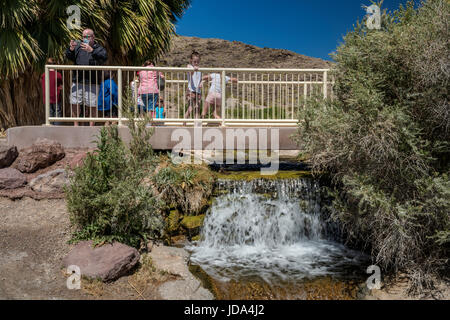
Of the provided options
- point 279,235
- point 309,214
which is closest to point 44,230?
A: point 279,235

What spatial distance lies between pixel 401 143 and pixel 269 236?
2893 millimetres

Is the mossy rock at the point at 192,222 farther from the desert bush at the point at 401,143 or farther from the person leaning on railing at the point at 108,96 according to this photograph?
the person leaning on railing at the point at 108,96

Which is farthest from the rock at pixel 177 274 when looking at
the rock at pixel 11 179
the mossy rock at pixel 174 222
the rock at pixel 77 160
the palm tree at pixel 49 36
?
the palm tree at pixel 49 36

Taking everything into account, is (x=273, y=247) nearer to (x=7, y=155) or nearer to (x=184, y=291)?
(x=184, y=291)

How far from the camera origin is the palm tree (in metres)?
10.3

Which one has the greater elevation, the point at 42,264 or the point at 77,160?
the point at 77,160

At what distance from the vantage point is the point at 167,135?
8.56 m

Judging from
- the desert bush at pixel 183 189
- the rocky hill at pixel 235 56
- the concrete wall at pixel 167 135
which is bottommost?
the desert bush at pixel 183 189

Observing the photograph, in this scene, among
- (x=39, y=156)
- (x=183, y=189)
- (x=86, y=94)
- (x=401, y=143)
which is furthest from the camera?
(x=86, y=94)

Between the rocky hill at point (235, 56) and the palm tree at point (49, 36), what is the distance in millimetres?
16779

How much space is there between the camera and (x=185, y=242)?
711 cm

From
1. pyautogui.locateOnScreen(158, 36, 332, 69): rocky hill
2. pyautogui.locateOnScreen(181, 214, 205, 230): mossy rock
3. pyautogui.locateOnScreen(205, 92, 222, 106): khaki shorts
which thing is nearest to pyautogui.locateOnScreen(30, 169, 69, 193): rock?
pyautogui.locateOnScreen(181, 214, 205, 230): mossy rock

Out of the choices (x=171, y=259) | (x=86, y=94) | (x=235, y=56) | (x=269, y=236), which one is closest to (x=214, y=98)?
(x=86, y=94)

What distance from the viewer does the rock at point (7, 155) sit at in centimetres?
773
